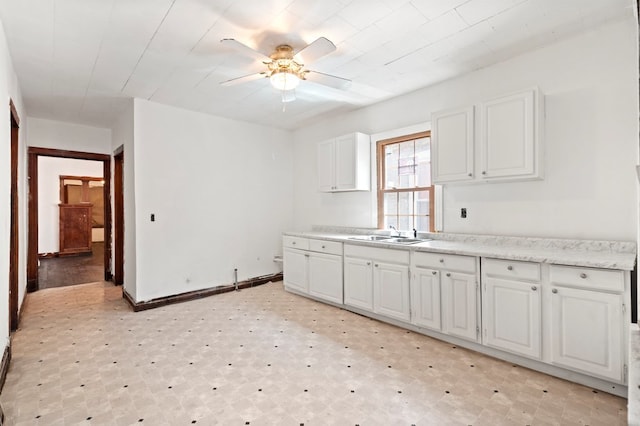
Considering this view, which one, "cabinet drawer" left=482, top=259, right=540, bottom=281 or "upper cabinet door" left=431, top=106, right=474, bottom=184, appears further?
"upper cabinet door" left=431, top=106, right=474, bottom=184

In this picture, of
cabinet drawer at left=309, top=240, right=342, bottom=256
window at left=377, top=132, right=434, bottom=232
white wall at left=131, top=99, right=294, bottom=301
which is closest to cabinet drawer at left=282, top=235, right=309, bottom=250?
cabinet drawer at left=309, top=240, right=342, bottom=256

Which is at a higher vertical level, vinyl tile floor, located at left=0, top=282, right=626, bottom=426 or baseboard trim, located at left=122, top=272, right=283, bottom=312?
baseboard trim, located at left=122, top=272, right=283, bottom=312

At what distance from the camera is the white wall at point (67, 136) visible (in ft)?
15.9

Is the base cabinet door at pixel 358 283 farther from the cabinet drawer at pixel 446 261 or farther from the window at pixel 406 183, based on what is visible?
the window at pixel 406 183

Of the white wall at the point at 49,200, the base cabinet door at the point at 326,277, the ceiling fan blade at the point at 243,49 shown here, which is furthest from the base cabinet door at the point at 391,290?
the white wall at the point at 49,200

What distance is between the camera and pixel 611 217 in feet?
8.46

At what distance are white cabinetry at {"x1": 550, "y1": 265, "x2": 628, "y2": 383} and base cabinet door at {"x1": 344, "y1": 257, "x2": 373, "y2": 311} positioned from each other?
169 cm

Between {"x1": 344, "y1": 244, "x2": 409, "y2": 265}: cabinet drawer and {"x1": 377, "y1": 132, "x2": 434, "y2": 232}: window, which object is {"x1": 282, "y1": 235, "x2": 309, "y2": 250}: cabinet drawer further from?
{"x1": 377, "y1": 132, "x2": 434, "y2": 232}: window

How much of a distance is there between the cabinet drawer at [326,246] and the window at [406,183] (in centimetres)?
73

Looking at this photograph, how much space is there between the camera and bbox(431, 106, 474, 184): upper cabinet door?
10.1 ft

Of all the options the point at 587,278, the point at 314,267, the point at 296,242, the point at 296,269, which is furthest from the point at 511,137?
the point at 296,269

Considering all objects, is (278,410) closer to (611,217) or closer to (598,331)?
(598,331)

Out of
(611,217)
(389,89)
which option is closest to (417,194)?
(389,89)

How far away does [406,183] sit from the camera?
411 centimetres
